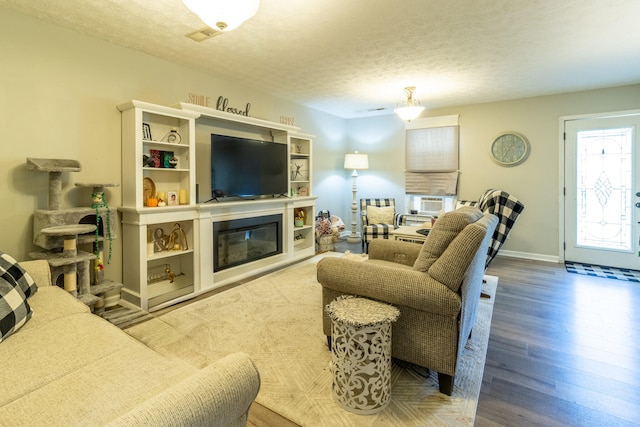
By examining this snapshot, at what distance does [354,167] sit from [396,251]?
10.8 feet

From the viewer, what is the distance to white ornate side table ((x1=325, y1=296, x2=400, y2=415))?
5.42 ft

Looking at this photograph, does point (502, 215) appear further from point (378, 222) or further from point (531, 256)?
point (378, 222)

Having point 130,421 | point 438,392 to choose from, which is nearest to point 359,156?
point 438,392

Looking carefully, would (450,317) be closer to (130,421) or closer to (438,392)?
(438,392)

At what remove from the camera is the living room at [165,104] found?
2543 mm

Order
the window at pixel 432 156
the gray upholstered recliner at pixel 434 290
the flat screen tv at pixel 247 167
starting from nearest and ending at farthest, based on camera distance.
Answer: the gray upholstered recliner at pixel 434 290 → the flat screen tv at pixel 247 167 → the window at pixel 432 156

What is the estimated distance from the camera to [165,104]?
3449mm

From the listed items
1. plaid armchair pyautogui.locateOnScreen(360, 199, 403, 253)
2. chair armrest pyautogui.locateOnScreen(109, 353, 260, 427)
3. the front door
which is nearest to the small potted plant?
plaid armchair pyautogui.locateOnScreen(360, 199, 403, 253)

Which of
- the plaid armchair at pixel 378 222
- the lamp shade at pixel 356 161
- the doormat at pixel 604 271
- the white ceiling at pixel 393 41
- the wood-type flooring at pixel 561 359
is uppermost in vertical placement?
the white ceiling at pixel 393 41

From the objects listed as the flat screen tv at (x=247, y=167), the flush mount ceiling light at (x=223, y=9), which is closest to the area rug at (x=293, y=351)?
the flat screen tv at (x=247, y=167)

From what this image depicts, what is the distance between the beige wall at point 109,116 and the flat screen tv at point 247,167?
0.62m

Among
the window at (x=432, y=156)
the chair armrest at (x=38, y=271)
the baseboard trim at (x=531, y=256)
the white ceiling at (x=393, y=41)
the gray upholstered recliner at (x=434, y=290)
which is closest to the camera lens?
the gray upholstered recliner at (x=434, y=290)

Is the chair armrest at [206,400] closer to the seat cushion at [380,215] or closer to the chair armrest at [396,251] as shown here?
the chair armrest at [396,251]

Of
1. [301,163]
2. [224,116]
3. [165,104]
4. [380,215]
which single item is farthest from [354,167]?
[165,104]
